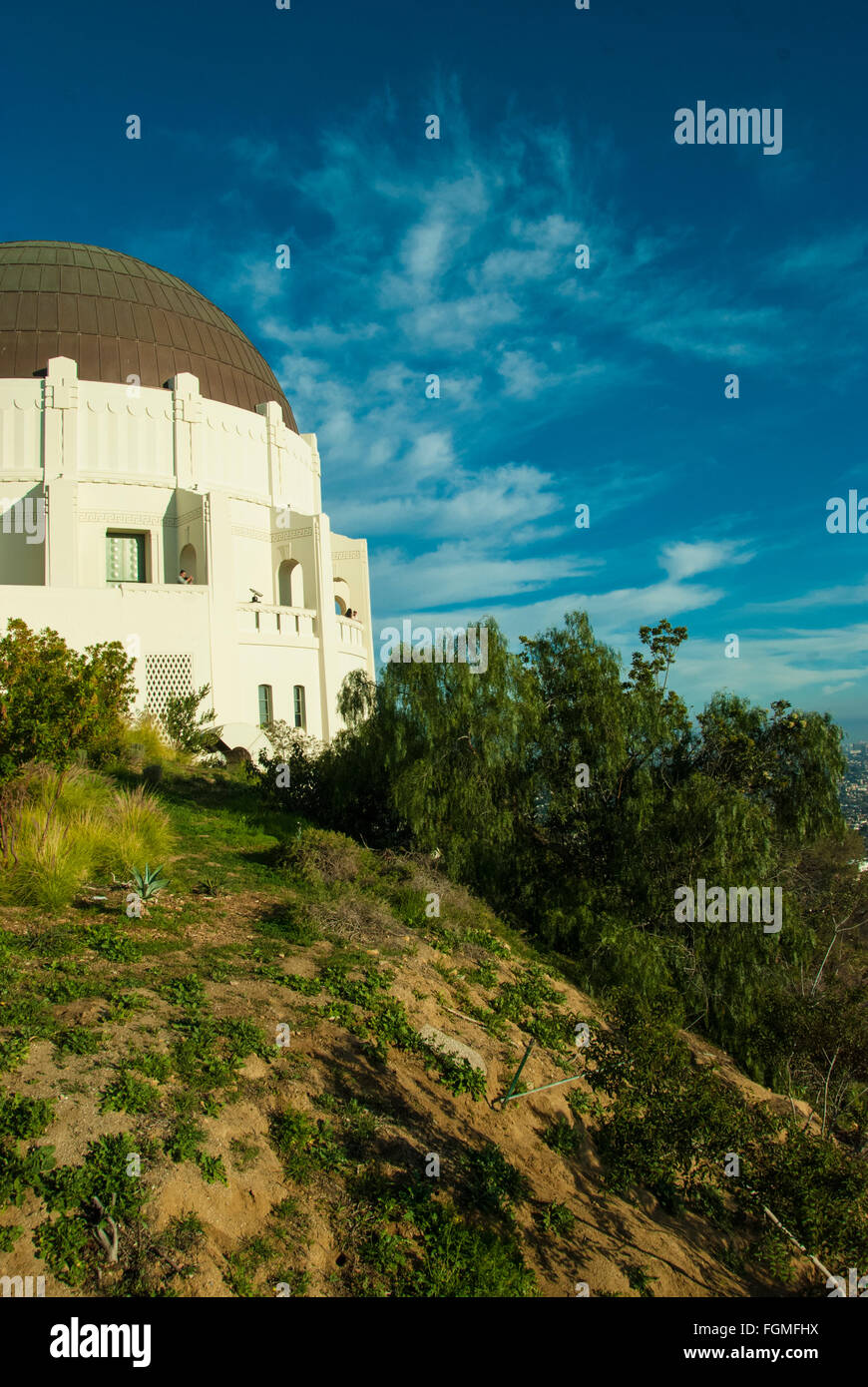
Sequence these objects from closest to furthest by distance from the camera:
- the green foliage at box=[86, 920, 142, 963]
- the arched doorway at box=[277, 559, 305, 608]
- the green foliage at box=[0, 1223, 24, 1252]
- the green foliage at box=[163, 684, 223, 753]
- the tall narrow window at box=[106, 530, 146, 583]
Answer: the green foliage at box=[0, 1223, 24, 1252], the green foliage at box=[86, 920, 142, 963], the green foliage at box=[163, 684, 223, 753], the tall narrow window at box=[106, 530, 146, 583], the arched doorway at box=[277, 559, 305, 608]

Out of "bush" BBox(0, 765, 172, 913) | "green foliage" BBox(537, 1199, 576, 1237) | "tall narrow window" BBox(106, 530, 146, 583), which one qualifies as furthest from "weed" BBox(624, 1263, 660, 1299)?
"tall narrow window" BBox(106, 530, 146, 583)

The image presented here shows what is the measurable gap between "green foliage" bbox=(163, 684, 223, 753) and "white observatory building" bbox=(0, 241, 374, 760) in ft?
1.74

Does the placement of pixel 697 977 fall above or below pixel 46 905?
below

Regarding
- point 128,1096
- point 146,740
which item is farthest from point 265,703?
point 128,1096

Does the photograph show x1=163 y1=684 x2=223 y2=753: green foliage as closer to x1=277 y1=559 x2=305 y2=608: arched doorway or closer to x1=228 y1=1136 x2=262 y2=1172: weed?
x1=277 y1=559 x2=305 y2=608: arched doorway

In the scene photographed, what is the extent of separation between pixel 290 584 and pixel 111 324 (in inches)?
456

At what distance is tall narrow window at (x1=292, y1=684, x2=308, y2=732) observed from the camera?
27.8 m

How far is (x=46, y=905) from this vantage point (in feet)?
29.7

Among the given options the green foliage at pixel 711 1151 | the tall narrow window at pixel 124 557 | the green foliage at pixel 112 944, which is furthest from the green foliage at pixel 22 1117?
the tall narrow window at pixel 124 557

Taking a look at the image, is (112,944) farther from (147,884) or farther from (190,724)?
(190,724)

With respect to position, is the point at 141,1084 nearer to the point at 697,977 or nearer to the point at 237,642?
the point at 697,977
